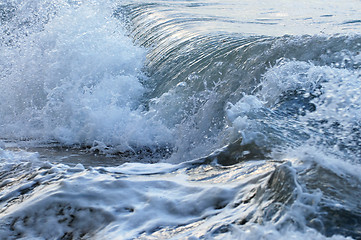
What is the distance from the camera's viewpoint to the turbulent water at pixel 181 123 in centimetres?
211

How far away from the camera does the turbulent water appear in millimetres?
2113

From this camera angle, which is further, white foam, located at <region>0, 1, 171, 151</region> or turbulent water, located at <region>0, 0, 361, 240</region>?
white foam, located at <region>0, 1, 171, 151</region>

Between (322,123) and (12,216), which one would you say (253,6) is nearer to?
(322,123)

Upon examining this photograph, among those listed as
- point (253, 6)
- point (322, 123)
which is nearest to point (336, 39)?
point (322, 123)

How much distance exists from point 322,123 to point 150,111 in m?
2.42

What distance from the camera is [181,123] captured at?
477 centimetres

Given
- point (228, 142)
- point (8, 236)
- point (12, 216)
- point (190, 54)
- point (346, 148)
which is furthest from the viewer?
point (190, 54)

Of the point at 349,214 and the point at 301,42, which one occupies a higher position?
the point at 301,42

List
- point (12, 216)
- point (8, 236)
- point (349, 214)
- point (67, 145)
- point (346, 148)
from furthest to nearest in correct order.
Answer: point (67, 145), point (346, 148), point (12, 216), point (8, 236), point (349, 214)

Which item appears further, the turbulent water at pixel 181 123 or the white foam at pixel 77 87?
the white foam at pixel 77 87

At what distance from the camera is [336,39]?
4.58m

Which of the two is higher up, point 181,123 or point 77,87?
point 77,87

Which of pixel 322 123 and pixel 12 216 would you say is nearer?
pixel 12 216

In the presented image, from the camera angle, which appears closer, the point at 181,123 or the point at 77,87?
the point at 181,123
